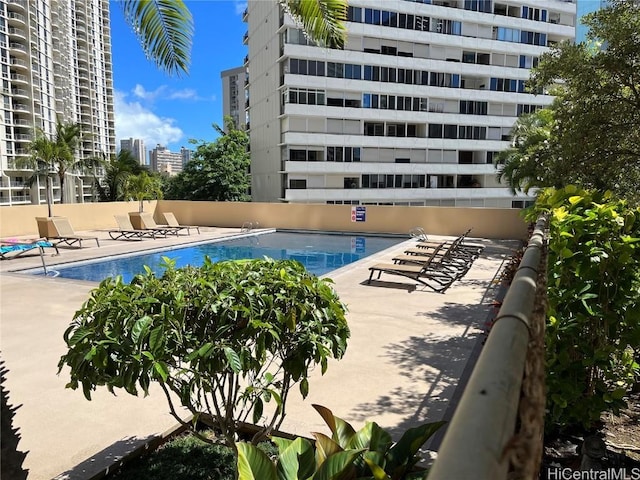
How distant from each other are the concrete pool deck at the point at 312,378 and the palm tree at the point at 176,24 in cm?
410

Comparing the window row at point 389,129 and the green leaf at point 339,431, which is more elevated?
the window row at point 389,129

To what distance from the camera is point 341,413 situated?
16.0 feet

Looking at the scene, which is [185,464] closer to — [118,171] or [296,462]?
[296,462]

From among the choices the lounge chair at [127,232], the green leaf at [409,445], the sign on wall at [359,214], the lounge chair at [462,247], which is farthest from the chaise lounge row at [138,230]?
the green leaf at [409,445]

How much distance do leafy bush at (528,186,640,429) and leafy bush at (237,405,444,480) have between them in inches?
45.7

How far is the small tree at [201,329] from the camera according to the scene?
281 centimetres

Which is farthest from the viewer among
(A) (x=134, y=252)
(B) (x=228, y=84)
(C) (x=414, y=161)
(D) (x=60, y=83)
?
(B) (x=228, y=84)

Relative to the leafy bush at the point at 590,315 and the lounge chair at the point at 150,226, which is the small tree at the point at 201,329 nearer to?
the leafy bush at the point at 590,315

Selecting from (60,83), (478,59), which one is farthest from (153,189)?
(60,83)

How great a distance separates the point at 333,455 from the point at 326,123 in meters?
40.8

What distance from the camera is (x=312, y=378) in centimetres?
590

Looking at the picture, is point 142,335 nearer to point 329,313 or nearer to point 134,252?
point 329,313

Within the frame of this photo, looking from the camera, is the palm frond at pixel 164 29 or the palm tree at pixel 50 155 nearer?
the palm frond at pixel 164 29

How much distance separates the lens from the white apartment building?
40.8 m
